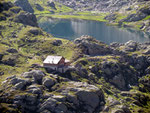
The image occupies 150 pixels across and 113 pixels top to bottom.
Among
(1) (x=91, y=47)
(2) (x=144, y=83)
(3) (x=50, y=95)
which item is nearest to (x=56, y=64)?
(3) (x=50, y=95)

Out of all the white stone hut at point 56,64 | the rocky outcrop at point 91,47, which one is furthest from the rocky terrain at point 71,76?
the white stone hut at point 56,64

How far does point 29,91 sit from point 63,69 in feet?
82.3

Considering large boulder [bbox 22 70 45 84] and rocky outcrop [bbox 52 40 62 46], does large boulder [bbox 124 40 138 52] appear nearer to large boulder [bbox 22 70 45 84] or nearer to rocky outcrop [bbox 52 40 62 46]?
rocky outcrop [bbox 52 40 62 46]

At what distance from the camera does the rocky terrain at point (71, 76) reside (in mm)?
99150

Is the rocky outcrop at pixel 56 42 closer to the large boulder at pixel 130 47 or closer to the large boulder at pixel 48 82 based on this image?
the large boulder at pixel 130 47

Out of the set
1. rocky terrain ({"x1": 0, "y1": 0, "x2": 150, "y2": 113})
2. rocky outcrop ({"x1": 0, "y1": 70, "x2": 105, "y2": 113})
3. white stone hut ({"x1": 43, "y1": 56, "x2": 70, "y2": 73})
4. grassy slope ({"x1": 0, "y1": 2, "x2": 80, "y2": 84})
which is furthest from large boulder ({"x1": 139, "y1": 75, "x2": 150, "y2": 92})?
white stone hut ({"x1": 43, "y1": 56, "x2": 70, "y2": 73})

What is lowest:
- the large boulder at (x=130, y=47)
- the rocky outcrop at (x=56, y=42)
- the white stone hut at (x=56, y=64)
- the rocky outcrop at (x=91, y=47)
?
the large boulder at (x=130, y=47)

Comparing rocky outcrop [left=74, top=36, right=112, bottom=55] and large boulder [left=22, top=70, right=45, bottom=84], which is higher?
large boulder [left=22, top=70, right=45, bottom=84]

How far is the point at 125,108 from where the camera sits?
107438 millimetres

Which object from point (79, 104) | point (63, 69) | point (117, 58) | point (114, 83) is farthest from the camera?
point (117, 58)

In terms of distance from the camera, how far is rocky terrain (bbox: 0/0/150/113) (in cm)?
9915

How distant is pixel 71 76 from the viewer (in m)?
121

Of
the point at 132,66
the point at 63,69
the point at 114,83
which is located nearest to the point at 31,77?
the point at 63,69

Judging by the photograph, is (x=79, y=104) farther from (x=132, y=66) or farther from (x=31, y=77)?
(x=132, y=66)
